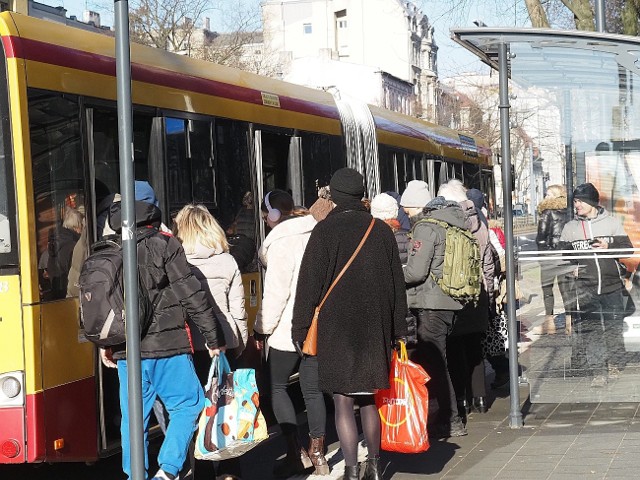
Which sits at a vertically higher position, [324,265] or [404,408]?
[324,265]

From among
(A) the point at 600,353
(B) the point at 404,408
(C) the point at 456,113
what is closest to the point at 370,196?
(A) the point at 600,353

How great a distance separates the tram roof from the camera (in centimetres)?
888

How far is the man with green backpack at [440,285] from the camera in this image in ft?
28.6

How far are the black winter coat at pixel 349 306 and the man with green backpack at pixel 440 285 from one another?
1704mm

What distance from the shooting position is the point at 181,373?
22.2 ft

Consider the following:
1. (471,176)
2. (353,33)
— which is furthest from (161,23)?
(353,33)

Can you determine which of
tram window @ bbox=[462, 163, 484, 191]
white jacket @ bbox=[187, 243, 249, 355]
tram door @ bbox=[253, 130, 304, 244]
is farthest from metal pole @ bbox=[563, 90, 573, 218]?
tram window @ bbox=[462, 163, 484, 191]

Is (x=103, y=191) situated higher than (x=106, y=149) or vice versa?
(x=106, y=149)

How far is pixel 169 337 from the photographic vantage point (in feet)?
21.9

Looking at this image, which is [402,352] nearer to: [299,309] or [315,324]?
[315,324]

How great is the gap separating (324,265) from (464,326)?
3.05m

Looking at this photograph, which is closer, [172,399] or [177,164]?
[172,399]

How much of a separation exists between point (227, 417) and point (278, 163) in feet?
14.2

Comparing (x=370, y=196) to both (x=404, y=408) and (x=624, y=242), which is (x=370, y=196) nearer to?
(x=624, y=242)
